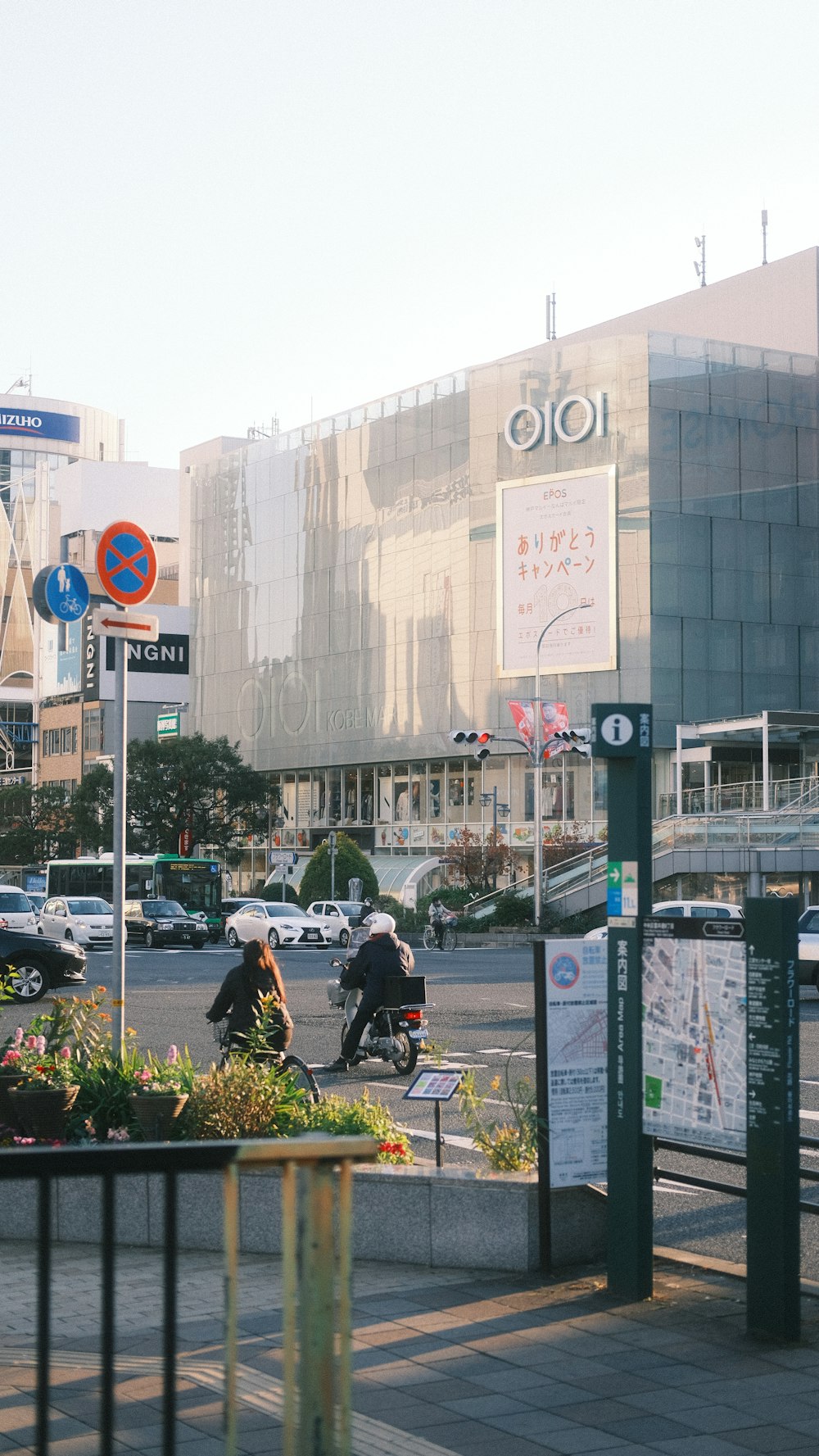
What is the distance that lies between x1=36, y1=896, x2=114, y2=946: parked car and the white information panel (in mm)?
39592

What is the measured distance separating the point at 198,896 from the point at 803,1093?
43.4 m

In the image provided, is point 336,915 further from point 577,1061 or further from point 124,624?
point 577,1061

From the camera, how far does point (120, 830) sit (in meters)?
10.0

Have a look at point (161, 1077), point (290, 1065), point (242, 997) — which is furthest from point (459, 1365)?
point (242, 997)

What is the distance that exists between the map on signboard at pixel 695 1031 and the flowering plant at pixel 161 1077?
281 cm

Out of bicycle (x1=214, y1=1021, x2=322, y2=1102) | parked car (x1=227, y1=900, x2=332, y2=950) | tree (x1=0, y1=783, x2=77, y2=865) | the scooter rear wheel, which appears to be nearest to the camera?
bicycle (x1=214, y1=1021, x2=322, y2=1102)

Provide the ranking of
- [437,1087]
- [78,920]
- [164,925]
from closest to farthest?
[437,1087]
[78,920]
[164,925]

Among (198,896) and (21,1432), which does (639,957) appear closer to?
(21,1432)

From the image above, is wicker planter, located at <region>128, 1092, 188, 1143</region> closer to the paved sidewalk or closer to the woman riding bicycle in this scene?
the paved sidewalk

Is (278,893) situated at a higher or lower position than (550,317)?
lower

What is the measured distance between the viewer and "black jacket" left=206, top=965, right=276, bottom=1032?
11.7m

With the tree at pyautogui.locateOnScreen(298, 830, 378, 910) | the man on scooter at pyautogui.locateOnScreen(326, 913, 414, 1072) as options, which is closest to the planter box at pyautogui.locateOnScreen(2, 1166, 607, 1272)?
the man on scooter at pyautogui.locateOnScreen(326, 913, 414, 1072)

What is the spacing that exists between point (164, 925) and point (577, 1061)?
4211 centimetres

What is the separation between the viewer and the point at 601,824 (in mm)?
68750
